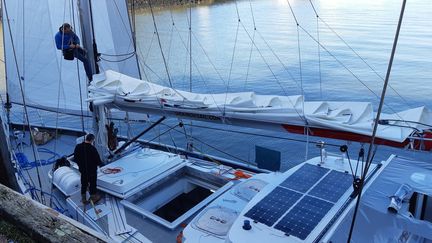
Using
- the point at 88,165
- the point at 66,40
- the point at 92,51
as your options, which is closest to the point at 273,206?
the point at 88,165

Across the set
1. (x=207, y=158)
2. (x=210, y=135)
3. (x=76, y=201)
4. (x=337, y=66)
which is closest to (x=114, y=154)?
(x=76, y=201)

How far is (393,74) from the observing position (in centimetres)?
2039

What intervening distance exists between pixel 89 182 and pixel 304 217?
13.4 ft

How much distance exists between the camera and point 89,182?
6719 millimetres

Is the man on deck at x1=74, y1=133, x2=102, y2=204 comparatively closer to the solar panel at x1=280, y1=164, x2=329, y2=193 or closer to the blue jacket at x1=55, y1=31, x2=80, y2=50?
the blue jacket at x1=55, y1=31, x2=80, y2=50

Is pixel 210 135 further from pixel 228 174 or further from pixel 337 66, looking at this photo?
pixel 337 66

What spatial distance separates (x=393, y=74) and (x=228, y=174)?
16.4 m

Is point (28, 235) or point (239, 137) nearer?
point (28, 235)

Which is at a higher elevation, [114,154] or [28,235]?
[28,235]

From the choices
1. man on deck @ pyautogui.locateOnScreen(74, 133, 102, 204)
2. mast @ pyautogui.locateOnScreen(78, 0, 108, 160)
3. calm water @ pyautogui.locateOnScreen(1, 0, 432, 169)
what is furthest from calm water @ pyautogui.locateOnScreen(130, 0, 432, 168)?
man on deck @ pyautogui.locateOnScreen(74, 133, 102, 204)

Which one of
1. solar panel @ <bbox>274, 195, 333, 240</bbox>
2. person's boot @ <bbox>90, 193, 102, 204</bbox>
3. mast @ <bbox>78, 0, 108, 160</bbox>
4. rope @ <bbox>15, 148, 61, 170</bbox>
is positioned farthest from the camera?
rope @ <bbox>15, 148, 61, 170</bbox>

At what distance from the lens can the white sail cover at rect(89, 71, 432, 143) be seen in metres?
4.81

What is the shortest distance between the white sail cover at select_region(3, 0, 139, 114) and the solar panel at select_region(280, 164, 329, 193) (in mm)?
5892

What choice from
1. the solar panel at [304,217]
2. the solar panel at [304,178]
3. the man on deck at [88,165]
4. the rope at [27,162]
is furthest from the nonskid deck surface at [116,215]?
the solar panel at [304,217]
